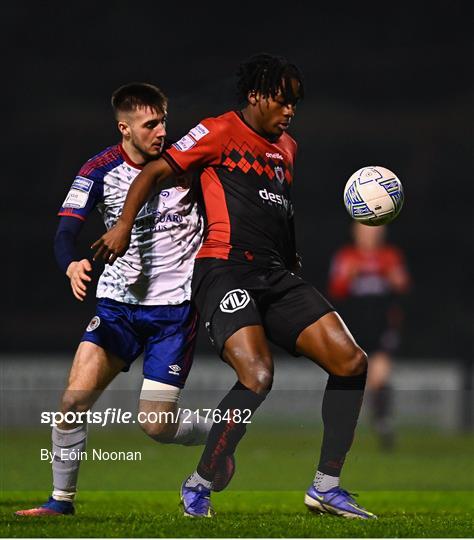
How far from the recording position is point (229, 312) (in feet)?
17.3

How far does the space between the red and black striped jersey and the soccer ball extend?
1.17 feet

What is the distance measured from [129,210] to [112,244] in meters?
0.19

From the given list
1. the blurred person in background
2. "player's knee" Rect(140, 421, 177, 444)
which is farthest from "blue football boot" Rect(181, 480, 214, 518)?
the blurred person in background

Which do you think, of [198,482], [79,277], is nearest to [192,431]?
[198,482]

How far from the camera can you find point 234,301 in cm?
529

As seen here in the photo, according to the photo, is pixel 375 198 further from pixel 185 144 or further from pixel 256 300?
pixel 185 144

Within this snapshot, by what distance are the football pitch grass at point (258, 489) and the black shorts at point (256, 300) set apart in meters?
0.84

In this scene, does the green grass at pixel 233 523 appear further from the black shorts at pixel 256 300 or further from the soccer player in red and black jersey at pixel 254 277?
the black shorts at pixel 256 300

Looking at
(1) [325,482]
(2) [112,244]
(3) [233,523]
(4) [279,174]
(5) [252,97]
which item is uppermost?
(5) [252,97]

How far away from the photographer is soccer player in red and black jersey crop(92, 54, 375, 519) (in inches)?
207

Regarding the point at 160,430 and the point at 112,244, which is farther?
the point at 160,430

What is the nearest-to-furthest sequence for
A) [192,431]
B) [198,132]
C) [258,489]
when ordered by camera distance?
[198,132] < [192,431] < [258,489]

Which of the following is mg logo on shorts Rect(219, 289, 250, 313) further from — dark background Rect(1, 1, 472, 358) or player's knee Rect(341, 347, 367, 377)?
dark background Rect(1, 1, 472, 358)

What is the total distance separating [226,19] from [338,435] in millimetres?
9920
